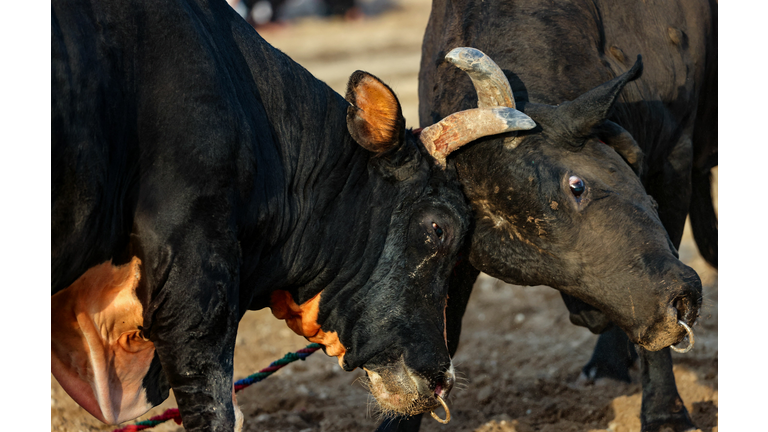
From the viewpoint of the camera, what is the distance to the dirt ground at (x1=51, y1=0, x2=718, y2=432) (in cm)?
521

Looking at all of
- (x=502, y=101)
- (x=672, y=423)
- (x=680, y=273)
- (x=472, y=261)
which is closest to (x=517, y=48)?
(x=502, y=101)

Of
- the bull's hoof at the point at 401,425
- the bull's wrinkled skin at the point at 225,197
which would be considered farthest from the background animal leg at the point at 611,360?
the bull's wrinkled skin at the point at 225,197

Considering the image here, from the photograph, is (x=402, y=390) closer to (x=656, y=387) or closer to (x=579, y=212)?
(x=579, y=212)

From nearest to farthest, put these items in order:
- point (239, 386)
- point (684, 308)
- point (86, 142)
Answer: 1. point (86, 142)
2. point (684, 308)
3. point (239, 386)

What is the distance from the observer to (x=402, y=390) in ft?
12.6

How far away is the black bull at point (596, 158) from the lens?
3869 mm

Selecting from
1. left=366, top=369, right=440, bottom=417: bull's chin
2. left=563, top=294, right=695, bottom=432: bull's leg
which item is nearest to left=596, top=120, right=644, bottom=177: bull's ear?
left=563, top=294, right=695, bottom=432: bull's leg

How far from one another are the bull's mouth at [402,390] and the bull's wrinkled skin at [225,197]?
2cm

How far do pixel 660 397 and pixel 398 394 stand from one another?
5.87 ft

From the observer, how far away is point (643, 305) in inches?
149

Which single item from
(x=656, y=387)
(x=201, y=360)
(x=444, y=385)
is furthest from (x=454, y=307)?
(x=201, y=360)

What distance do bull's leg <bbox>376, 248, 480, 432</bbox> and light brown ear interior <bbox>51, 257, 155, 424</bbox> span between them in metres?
1.47

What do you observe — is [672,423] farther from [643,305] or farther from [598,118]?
[598,118]

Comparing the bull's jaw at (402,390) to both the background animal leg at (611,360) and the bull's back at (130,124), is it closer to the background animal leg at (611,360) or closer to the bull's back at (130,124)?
the bull's back at (130,124)
